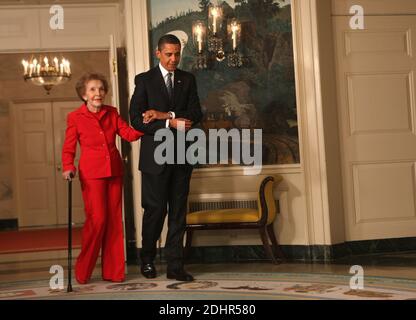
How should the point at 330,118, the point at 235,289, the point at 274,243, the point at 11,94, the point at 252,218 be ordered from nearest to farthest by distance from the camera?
1. the point at 235,289
2. the point at 252,218
3. the point at 274,243
4. the point at 330,118
5. the point at 11,94

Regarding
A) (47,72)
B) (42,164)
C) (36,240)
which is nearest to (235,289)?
(36,240)

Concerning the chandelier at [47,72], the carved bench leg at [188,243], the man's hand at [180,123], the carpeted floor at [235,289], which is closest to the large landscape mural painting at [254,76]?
the carved bench leg at [188,243]

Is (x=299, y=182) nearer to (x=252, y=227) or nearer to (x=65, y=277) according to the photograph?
(x=252, y=227)

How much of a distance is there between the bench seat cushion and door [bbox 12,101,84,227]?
249 inches

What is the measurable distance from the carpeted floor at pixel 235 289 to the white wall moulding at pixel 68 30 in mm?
3308

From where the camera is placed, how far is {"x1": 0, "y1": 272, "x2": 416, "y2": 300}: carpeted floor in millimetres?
4035

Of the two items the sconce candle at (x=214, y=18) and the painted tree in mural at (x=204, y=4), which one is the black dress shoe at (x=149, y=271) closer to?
the sconce candle at (x=214, y=18)

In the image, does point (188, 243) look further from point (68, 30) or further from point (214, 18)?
point (68, 30)

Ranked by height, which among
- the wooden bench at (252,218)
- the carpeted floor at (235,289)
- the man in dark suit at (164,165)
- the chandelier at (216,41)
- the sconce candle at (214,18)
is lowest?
the carpeted floor at (235,289)

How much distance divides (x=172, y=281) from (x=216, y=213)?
1041mm

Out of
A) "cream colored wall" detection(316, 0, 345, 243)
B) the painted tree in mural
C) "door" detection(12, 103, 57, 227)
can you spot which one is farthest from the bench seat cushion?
"door" detection(12, 103, 57, 227)

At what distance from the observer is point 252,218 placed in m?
5.55

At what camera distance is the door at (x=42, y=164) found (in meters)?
11.6

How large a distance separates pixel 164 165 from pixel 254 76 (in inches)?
67.8
